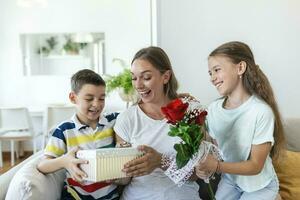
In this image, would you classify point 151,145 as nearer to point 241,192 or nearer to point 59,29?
point 241,192

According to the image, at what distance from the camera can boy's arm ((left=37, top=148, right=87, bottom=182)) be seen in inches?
47.1

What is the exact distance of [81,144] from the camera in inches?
55.1

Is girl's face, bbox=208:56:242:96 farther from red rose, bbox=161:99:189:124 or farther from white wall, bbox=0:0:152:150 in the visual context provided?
white wall, bbox=0:0:152:150

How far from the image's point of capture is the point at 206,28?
93.9 inches

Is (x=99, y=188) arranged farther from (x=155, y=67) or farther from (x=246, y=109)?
(x=246, y=109)

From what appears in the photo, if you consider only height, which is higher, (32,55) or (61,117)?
(32,55)

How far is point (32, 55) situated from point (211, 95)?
3767 mm

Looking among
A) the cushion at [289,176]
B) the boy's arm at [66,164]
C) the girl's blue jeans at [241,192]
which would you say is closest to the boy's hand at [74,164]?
the boy's arm at [66,164]

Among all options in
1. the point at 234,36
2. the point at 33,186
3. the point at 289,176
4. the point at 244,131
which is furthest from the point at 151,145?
the point at 234,36

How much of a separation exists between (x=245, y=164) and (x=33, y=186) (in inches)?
30.9

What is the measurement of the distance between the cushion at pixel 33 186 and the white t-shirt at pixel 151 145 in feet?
1.05

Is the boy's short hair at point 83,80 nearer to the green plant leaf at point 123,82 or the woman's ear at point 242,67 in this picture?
the woman's ear at point 242,67

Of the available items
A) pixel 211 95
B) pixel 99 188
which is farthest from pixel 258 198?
pixel 211 95

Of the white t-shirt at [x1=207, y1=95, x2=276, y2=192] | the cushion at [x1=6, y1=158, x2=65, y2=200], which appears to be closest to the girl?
the white t-shirt at [x1=207, y1=95, x2=276, y2=192]
